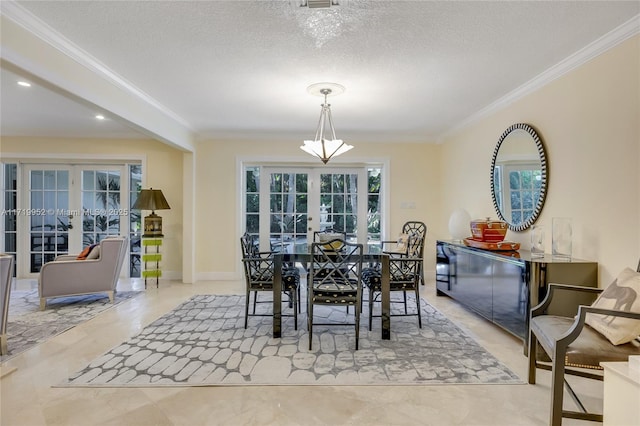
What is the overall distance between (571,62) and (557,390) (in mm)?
2449

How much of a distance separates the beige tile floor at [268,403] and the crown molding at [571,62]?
231 centimetres

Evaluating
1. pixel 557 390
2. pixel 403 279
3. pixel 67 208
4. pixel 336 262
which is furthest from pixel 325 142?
pixel 67 208

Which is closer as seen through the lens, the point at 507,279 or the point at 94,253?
the point at 507,279

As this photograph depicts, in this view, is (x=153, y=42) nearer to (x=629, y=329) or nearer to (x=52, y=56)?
(x=52, y=56)

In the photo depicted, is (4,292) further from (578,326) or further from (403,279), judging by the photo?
(578,326)

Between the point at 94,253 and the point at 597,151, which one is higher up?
the point at 597,151

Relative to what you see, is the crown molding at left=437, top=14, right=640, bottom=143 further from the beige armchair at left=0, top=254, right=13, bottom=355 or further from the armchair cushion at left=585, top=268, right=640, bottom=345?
the beige armchair at left=0, top=254, right=13, bottom=355

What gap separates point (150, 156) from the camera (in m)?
5.23

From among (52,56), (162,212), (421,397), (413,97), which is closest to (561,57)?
(413,97)

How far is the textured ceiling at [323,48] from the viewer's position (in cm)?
198

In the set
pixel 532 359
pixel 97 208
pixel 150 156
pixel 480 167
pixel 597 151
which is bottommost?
pixel 532 359

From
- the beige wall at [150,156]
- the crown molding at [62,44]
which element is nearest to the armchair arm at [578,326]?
the crown molding at [62,44]

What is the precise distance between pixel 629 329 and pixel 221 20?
114 inches

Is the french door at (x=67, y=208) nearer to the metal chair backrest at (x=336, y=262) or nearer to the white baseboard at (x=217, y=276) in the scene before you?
the white baseboard at (x=217, y=276)
